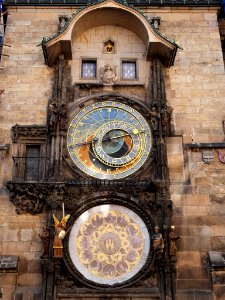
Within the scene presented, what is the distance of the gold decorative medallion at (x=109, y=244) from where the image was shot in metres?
10.7

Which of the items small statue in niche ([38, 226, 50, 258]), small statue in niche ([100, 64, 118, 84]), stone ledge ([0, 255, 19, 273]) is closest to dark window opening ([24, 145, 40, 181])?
small statue in niche ([38, 226, 50, 258])

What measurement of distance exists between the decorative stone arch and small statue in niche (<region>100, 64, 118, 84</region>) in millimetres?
1011

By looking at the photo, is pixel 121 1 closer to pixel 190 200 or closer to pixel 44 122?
pixel 44 122

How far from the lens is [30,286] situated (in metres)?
10.6

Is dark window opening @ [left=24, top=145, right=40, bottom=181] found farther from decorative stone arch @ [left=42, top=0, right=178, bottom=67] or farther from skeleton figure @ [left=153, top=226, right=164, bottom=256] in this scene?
skeleton figure @ [left=153, top=226, right=164, bottom=256]

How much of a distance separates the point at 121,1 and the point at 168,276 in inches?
299

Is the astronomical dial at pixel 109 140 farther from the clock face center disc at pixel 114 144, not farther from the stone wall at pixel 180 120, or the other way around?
the stone wall at pixel 180 120

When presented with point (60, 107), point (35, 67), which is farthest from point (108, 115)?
point (35, 67)

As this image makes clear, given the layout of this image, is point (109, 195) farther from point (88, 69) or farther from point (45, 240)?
point (88, 69)

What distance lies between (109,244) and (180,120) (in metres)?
3.85

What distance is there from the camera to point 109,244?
11.0 metres

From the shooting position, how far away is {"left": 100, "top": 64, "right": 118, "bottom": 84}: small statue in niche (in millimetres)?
12930

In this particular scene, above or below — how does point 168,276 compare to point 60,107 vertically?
below

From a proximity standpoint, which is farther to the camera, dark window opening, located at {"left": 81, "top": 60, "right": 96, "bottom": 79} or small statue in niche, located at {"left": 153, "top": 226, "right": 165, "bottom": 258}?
dark window opening, located at {"left": 81, "top": 60, "right": 96, "bottom": 79}
